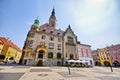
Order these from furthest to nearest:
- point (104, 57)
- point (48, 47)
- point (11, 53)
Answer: point (104, 57) → point (11, 53) → point (48, 47)

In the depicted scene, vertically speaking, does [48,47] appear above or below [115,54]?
above

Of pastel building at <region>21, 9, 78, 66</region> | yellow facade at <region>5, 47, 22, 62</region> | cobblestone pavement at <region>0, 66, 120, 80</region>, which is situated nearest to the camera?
cobblestone pavement at <region>0, 66, 120, 80</region>

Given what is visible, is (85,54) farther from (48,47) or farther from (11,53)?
(11,53)

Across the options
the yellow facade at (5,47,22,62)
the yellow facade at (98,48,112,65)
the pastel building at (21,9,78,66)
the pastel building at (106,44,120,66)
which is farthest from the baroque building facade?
the yellow facade at (98,48,112,65)

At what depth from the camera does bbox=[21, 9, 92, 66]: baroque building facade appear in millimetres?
28766

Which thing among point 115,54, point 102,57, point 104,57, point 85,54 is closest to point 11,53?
point 85,54

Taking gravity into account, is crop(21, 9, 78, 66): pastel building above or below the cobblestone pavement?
above

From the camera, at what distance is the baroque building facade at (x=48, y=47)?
28766 millimetres

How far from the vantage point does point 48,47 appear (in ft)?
106

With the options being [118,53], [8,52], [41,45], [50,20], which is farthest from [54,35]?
[118,53]

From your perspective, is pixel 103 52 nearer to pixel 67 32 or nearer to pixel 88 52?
pixel 88 52

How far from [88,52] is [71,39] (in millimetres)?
11317

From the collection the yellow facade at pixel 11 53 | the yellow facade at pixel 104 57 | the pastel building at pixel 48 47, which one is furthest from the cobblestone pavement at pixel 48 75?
the yellow facade at pixel 104 57

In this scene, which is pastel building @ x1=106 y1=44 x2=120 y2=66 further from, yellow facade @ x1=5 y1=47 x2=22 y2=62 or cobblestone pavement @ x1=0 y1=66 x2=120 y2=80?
yellow facade @ x1=5 y1=47 x2=22 y2=62
